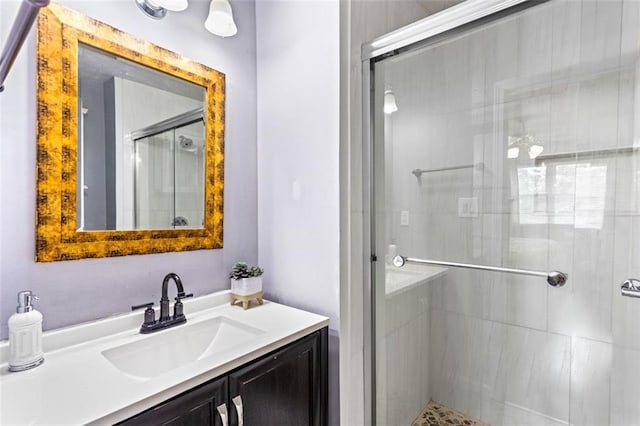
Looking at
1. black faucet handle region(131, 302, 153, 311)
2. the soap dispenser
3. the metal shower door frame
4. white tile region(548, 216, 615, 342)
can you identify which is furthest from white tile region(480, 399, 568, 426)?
the soap dispenser

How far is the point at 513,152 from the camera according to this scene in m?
1.21

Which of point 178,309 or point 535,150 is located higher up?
point 535,150

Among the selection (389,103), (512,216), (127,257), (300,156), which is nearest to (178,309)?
(127,257)

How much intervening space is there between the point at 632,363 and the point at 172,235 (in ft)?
5.60

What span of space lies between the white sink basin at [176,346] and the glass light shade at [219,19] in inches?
45.4

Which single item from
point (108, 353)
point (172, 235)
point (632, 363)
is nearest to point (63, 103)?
point (172, 235)

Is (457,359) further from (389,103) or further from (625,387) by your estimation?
(389,103)

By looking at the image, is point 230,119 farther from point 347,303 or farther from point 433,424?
point 433,424

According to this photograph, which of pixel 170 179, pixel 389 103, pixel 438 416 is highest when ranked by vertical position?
pixel 389 103

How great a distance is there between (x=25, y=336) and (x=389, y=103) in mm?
1463

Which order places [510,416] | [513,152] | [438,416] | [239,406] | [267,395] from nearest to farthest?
[239,406] < [267,395] < [513,152] < [510,416] < [438,416]

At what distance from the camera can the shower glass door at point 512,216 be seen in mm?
1054

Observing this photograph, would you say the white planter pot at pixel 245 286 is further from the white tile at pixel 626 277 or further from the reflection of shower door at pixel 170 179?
the white tile at pixel 626 277

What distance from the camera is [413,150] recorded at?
53.8 inches
